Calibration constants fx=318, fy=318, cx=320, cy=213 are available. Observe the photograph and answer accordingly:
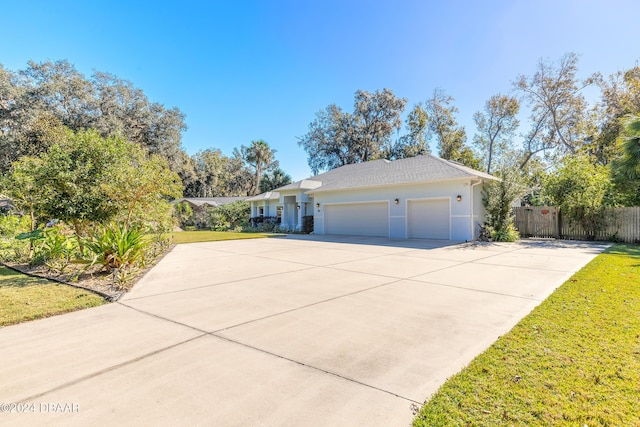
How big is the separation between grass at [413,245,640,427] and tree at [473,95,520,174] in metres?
28.7

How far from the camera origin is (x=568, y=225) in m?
15.4

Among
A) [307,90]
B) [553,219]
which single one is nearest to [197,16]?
[307,90]

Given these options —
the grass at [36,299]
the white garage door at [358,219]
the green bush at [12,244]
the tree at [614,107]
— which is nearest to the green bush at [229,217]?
the white garage door at [358,219]

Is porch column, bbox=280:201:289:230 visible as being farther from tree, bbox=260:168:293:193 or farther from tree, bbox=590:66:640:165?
tree, bbox=590:66:640:165

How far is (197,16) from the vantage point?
14969 millimetres

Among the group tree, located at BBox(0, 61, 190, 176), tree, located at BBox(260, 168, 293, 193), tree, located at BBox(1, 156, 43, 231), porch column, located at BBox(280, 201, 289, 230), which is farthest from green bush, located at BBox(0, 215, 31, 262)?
tree, located at BBox(260, 168, 293, 193)

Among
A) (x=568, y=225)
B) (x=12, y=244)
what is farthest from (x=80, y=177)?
(x=568, y=225)

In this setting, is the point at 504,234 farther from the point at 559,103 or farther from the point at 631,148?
the point at 559,103

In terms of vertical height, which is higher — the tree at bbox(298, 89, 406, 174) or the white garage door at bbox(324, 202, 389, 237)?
the tree at bbox(298, 89, 406, 174)

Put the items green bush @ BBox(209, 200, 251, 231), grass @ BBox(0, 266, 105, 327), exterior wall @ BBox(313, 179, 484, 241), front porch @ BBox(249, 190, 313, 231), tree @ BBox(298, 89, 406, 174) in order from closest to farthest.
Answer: grass @ BBox(0, 266, 105, 327) → exterior wall @ BBox(313, 179, 484, 241) → front porch @ BBox(249, 190, 313, 231) → green bush @ BBox(209, 200, 251, 231) → tree @ BBox(298, 89, 406, 174)

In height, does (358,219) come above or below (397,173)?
below

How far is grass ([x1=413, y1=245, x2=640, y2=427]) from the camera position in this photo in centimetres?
221

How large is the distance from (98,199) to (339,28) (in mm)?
13976

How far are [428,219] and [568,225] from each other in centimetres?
668
